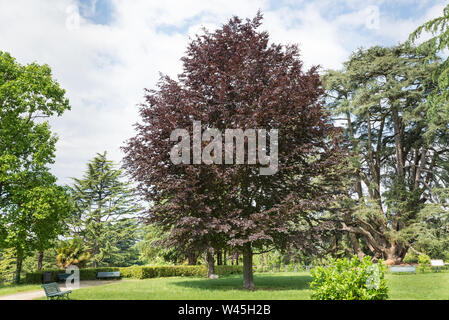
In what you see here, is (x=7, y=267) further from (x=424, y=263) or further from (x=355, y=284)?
(x=355, y=284)

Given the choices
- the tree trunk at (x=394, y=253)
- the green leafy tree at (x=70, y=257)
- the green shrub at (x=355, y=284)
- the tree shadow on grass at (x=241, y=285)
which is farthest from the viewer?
the green leafy tree at (x=70, y=257)

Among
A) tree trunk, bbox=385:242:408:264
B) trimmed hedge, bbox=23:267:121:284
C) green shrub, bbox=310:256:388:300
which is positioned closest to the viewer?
green shrub, bbox=310:256:388:300

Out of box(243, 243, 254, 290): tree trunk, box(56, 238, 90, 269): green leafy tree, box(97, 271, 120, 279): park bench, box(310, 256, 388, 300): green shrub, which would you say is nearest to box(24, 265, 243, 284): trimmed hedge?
box(97, 271, 120, 279): park bench

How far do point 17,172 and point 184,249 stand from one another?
388 inches

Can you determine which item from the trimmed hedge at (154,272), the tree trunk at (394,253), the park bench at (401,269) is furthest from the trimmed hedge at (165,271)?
the tree trunk at (394,253)

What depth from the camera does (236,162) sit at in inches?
491

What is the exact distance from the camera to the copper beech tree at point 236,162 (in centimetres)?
1273

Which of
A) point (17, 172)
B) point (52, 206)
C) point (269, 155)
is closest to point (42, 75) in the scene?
point (17, 172)

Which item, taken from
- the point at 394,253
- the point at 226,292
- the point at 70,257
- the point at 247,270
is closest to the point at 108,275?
the point at 70,257

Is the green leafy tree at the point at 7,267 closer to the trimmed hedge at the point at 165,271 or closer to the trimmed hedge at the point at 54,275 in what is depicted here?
the trimmed hedge at the point at 54,275

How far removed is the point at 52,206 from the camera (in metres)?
18.1

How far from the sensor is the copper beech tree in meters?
12.7

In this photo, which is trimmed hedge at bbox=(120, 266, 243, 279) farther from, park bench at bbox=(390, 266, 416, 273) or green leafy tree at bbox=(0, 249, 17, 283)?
green leafy tree at bbox=(0, 249, 17, 283)
